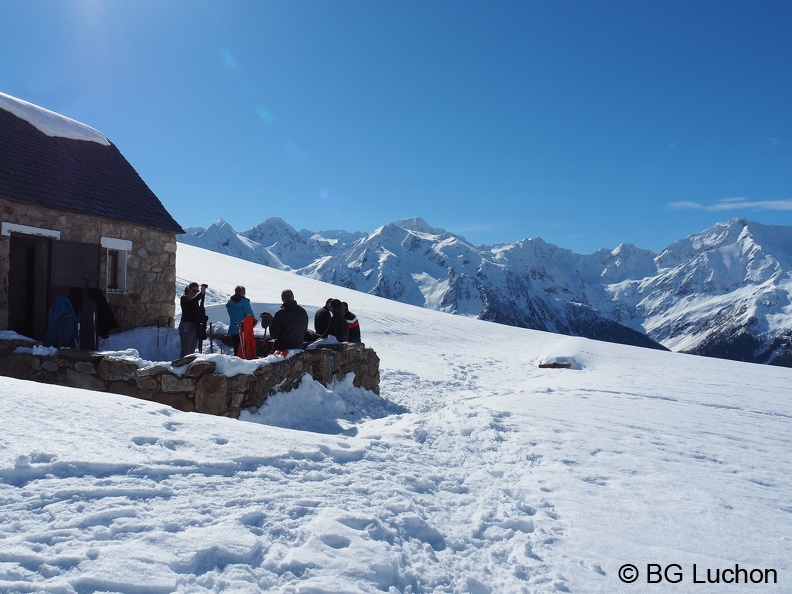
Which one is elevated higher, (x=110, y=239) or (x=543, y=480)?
(x=110, y=239)

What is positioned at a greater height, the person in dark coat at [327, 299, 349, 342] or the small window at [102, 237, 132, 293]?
the small window at [102, 237, 132, 293]

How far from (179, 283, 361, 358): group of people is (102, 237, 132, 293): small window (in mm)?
2522

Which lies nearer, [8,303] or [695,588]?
[695,588]

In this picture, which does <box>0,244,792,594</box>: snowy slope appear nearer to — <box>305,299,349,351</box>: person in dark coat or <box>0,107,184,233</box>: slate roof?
<box>305,299,349,351</box>: person in dark coat

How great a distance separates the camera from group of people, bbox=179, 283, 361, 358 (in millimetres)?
9094

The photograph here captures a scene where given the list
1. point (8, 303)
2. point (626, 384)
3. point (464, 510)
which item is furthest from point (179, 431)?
point (626, 384)

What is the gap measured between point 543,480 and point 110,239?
10.3 metres

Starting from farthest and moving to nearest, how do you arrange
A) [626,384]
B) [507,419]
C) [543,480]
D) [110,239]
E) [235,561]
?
[626,384] < [110,239] < [507,419] < [543,480] < [235,561]

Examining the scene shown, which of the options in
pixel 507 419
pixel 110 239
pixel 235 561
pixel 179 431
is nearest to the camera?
pixel 235 561

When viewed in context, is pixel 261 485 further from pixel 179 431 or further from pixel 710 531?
pixel 710 531

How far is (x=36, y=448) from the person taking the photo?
12.2ft

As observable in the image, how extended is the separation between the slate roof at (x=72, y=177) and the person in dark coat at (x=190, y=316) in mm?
2967

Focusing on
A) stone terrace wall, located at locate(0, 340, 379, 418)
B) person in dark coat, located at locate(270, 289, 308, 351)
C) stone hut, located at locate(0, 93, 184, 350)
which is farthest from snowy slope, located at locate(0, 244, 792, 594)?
stone hut, located at locate(0, 93, 184, 350)

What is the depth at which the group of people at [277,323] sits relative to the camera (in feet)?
29.8
